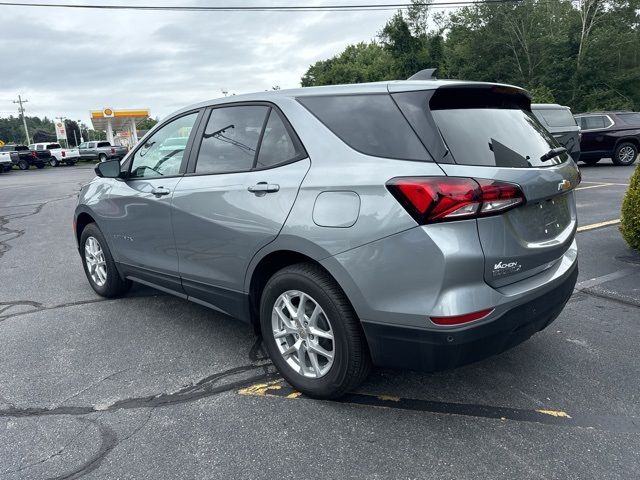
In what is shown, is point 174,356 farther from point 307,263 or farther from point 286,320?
point 307,263

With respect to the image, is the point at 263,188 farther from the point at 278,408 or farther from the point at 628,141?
the point at 628,141

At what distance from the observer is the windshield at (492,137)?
2.43 metres

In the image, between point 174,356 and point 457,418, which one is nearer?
point 457,418

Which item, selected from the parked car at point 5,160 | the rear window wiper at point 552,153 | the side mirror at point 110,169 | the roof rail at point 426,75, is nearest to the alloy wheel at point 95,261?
the side mirror at point 110,169

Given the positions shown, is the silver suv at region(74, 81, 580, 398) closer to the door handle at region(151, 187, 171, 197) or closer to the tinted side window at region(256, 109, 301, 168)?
the tinted side window at region(256, 109, 301, 168)

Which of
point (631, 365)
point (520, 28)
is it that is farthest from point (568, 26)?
point (631, 365)

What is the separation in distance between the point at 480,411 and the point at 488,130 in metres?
1.53

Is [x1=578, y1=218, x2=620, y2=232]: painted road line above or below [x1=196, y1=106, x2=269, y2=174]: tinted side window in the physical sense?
below

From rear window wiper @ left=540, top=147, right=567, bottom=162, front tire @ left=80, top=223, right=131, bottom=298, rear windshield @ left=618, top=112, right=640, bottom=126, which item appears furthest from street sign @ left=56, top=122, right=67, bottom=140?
rear window wiper @ left=540, top=147, right=567, bottom=162

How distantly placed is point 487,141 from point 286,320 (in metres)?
1.50

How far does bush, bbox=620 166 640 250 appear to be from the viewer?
5.28m

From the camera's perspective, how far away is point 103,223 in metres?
4.55

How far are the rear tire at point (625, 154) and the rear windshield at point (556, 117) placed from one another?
3.60m

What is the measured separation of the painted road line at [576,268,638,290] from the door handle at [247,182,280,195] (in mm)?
3313
